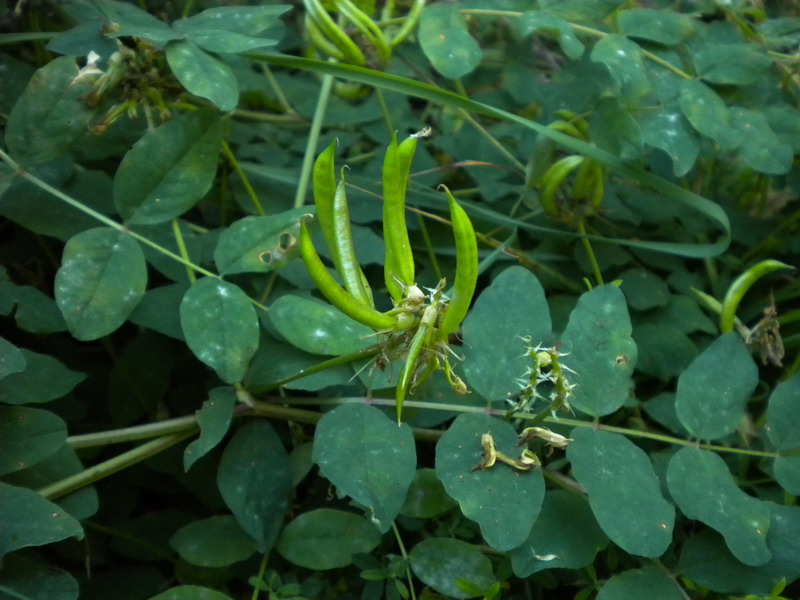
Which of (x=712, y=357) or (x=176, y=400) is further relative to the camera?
(x=176, y=400)

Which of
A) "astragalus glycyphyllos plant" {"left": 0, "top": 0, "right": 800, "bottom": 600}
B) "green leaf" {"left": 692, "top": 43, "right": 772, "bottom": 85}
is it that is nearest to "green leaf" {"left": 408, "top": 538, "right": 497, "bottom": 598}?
"astragalus glycyphyllos plant" {"left": 0, "top": 0, "right": 800, "bottom": 600}

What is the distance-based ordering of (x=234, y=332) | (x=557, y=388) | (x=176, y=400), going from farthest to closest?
(x=176, y=400) < (x=234, y=332) < (x=557, y=388)

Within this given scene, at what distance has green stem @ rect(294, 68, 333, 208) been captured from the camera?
126 centimetres

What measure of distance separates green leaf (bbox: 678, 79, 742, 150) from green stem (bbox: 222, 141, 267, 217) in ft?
2.42

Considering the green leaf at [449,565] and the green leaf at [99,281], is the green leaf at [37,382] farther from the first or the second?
the green leaf at [449,565]

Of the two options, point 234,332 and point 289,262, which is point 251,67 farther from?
point 234,332

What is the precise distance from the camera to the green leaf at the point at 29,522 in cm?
86

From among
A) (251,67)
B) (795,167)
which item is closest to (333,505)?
(251,67)

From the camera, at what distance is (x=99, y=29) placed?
1146 millimetres

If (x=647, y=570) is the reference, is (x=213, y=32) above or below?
above

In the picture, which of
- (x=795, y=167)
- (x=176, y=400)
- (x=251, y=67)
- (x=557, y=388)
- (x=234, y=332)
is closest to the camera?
(x=557, y=388)

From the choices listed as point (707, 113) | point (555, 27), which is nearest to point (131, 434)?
point (555, 27)

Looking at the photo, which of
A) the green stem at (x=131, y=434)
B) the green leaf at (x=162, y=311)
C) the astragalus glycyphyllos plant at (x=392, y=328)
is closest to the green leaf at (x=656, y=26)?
the astragalus glycyphyllos plant at (x=392, y=328)

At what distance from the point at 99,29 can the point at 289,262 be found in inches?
18.8
